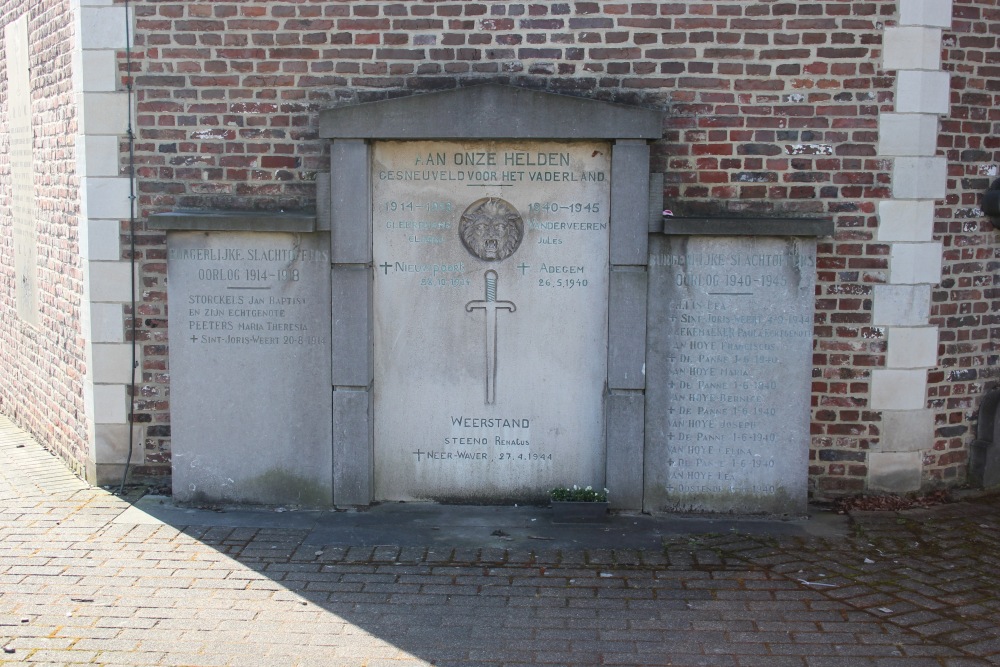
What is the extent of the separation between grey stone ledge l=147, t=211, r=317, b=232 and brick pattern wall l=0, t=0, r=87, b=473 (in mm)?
1048

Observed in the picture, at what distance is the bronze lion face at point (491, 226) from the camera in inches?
263

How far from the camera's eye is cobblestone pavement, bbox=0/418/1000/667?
476 cm

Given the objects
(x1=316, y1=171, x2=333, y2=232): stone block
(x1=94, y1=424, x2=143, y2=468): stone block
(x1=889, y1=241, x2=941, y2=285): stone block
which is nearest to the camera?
(x1=316, y1=171, x2=333, y2=232): stone block

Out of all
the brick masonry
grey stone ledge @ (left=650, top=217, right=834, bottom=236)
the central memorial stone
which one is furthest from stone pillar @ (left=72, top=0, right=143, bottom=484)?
grey stone ledge @ (left=650, top=217, right=834, bottom=236)

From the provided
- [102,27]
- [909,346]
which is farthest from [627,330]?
[102,27]

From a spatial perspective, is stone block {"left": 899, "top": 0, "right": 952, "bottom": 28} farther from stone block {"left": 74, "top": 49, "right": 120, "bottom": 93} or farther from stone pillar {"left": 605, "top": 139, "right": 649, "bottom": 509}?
stone block {"left": 74, "top": 49, "right": 120, "bottom": 93}

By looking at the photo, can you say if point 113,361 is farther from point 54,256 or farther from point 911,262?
point 911,262

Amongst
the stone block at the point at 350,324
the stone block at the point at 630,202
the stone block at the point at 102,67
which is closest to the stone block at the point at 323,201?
the stone block at the point at 350,324

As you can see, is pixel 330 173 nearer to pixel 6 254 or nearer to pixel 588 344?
pixel 588 344

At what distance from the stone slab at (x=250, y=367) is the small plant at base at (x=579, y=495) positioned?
4.80 feet

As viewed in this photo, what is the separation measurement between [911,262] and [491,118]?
2832mm

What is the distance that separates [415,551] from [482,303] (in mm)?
1636

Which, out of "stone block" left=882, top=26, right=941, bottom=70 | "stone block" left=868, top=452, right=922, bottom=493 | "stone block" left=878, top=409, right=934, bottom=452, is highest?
"stone block" left=882, top=26, right=941, bottom=70

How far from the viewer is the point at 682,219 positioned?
649 centimetres
